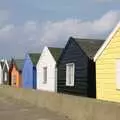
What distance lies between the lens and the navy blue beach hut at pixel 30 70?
114 ft

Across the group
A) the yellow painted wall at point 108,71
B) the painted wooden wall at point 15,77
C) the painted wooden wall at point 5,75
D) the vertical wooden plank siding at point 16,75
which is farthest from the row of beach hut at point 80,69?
the painted wooden wall at point 5,75

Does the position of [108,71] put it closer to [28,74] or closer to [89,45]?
[89,45]

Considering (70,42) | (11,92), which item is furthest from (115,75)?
(11,92)

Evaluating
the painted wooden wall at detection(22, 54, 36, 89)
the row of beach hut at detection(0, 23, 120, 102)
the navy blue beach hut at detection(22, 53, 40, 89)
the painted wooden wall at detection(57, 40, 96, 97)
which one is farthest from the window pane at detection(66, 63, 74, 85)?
the painted wooden wall at detection(22, 54, 36, 89)

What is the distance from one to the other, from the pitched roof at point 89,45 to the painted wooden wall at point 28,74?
27.8ft

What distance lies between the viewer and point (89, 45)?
85.8 feet

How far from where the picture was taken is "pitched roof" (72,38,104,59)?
24862mm

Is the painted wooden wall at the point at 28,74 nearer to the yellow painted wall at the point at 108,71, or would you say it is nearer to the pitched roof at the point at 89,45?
the pitched roof at the point at 89,45

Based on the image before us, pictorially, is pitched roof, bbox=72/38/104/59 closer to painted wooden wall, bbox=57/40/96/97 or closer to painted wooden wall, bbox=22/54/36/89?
painted wooden wall, bbox=57/40/96/97

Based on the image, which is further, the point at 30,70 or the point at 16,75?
the point at 16,75

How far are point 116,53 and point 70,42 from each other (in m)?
6.89

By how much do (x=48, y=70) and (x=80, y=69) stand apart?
586 cm

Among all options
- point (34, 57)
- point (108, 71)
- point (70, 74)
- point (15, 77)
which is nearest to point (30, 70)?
point (34, 57)

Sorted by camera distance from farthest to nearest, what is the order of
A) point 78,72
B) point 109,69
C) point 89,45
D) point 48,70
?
point 48,70 → point 89,45 → point 78,72 → point 109,69
